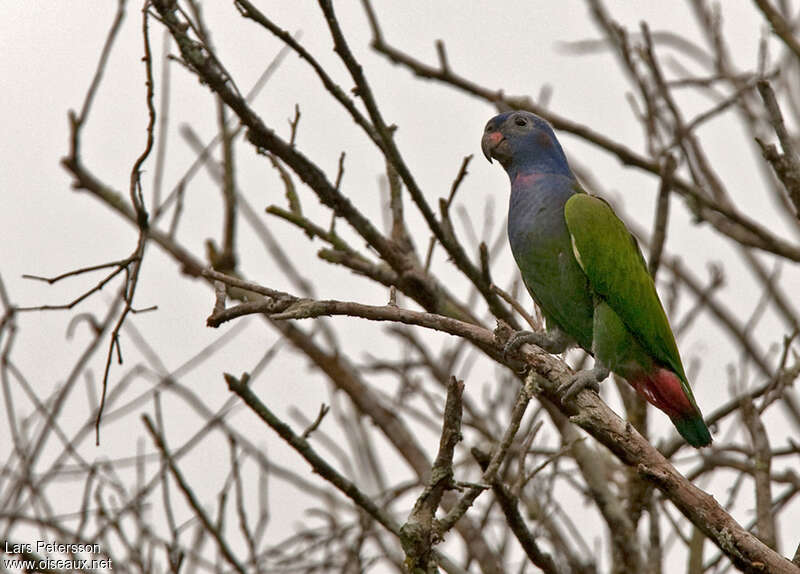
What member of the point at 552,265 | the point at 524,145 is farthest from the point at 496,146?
the point at 552,265

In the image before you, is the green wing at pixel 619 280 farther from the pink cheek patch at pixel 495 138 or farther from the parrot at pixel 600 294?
the pink cheek patch at pixel 495 138

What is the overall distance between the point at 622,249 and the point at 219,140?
2.34m

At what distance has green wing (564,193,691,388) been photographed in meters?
5.05

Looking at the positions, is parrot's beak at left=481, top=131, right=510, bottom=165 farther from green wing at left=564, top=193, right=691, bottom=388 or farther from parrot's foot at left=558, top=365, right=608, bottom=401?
parrot's foot at left=558, top=365, right=608, bottom=401

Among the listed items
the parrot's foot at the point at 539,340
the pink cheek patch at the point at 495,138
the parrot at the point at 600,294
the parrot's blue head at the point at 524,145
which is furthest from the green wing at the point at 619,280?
the pink cheek patch at the point at 495,138

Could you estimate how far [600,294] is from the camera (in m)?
5.09

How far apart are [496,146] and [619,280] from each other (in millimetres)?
1180

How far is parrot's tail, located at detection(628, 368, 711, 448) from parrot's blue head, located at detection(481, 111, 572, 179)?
1.30 metres

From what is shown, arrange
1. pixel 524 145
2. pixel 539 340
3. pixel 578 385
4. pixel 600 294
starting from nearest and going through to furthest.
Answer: pixel 578 385 < pixel 539 340 < pixel 600 294 < pixel 524 145

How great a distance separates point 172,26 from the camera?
4.38m

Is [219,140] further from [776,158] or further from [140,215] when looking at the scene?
[776,158]

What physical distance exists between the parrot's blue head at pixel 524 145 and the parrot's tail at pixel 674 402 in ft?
4.26

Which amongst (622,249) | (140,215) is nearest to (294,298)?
(140,215)

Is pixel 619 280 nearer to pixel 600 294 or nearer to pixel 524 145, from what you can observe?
pixel 600 294
